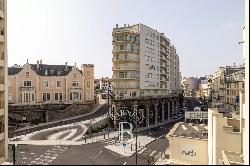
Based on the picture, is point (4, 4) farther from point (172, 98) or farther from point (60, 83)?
point (172, 98)

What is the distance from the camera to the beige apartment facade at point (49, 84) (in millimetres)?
87938

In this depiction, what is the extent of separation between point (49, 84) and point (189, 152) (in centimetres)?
6332

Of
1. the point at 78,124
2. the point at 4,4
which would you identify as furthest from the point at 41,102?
the point at 4,4

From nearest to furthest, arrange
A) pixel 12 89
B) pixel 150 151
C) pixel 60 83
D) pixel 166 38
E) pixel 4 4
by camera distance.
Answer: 1. pixel 4 4
2. pixel 150 151
3. pixel 12 89
4. pixel 60 83
5. pixel 166 38

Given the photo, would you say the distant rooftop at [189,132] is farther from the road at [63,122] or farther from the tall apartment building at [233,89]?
the tall apartment building at [233,89]

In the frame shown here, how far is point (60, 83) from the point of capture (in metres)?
95.4

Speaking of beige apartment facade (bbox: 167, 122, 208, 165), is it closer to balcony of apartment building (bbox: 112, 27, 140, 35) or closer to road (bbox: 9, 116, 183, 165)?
road (bbox: 9, 116, 183, 165)

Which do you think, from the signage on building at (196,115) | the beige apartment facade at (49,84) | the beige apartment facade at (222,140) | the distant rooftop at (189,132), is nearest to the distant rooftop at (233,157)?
the beige apartment facade at (222,140)

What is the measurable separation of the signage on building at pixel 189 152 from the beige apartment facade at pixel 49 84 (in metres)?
60.4

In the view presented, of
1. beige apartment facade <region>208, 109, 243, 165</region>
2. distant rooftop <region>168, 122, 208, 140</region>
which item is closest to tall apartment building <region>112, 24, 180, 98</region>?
distant rooftop <region>168, 122, 208, 140</region>

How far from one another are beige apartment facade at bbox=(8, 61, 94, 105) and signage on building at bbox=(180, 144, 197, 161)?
6043cm

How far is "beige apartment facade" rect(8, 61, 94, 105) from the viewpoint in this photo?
87938mm

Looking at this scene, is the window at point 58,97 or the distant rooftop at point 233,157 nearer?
the distant rooftop at point 233,157

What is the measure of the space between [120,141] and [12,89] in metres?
39.9
